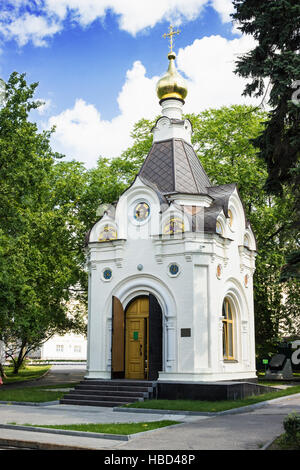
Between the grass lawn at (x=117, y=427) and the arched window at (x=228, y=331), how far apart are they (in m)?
7.49

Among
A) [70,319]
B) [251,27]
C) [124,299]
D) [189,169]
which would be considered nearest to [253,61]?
[251,27]

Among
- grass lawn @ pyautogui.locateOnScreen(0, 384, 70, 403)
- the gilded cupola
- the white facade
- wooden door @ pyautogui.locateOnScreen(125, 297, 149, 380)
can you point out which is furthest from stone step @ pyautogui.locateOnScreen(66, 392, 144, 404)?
the white facade

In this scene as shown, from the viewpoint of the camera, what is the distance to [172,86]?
21656 mm

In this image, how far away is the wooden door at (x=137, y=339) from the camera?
17.2 m

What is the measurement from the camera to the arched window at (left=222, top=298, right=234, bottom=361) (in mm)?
18078

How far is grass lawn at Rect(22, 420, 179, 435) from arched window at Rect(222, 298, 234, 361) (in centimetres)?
749

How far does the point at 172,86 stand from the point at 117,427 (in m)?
15.7

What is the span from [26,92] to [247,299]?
460 inches

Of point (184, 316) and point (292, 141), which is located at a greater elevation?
point (292, 141)

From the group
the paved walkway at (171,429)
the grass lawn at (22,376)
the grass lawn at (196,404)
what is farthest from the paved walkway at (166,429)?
the grass lawn at (22,376)

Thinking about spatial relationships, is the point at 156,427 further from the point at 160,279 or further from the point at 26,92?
the point at 26,92

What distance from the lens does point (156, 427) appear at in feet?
33.4

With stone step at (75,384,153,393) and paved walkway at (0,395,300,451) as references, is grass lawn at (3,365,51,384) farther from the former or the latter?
paved walkway at (0,395,300,451)

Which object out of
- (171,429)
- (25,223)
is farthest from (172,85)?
(171,429)
